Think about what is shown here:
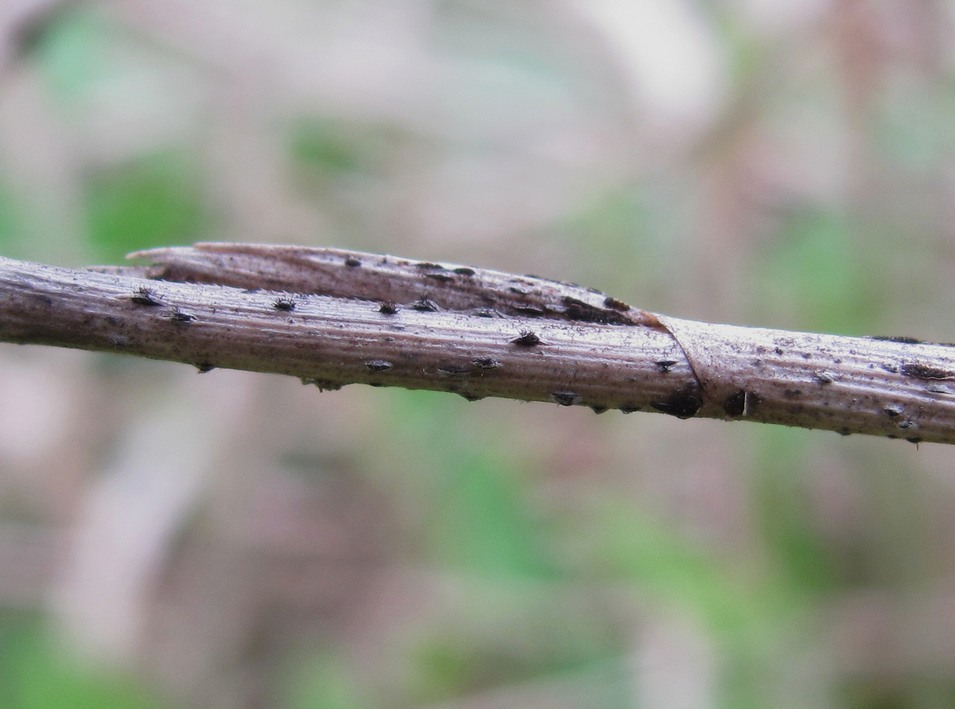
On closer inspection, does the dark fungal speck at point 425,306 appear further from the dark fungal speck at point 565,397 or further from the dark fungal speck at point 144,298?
the dark fungal speck at point 144,298

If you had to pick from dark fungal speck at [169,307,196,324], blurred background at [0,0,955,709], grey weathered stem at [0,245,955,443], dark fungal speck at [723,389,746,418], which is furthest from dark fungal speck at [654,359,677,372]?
blurred background at [0,0,955,709]

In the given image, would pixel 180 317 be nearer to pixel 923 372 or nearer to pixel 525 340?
pixel 525 340

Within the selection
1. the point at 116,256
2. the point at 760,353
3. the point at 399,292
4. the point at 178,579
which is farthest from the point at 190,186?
the point at 760,353

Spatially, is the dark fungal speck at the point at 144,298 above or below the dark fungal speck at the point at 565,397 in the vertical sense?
above

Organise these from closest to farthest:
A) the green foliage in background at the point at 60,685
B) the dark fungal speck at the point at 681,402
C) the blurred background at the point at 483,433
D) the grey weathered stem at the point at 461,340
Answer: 1. the grey weathered stem at the point at 461,340
2. the dark fungal speck at the point at 681,402
3. the green foliage in background at the point at 60,685
4. the blurred background at the point at 483,433

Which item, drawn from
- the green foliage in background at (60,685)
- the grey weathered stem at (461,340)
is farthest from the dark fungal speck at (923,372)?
the green foliage in background at (60,685)

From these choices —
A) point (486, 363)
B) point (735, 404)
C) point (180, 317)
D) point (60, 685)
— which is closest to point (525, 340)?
point (486, 363)

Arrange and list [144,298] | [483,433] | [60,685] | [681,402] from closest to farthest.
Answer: [144,298], [681,402], [60,685], [483,433]
